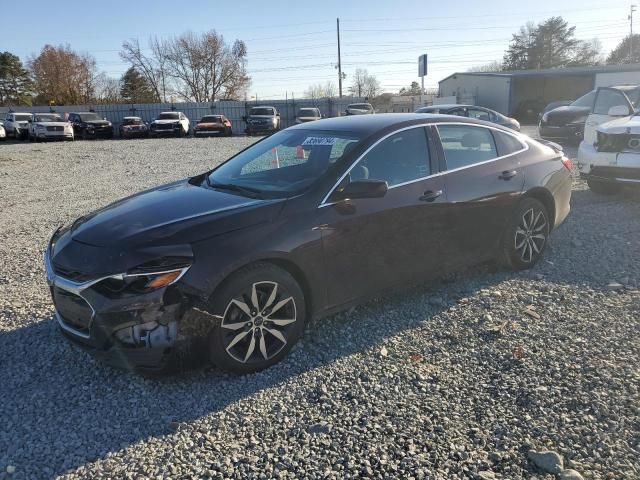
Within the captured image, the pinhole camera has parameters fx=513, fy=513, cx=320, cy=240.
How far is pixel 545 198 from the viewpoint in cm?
520

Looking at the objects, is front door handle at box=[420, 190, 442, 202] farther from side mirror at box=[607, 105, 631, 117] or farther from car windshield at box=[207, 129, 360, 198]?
side mirror at box=[607, 105, 631, 117]

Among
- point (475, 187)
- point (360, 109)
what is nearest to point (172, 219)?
point (475, 187)

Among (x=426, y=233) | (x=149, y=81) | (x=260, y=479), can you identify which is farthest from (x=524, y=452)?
(x=149, y=81)

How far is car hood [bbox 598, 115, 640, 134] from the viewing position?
7.54 m

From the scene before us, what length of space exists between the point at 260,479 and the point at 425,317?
82.8 inches

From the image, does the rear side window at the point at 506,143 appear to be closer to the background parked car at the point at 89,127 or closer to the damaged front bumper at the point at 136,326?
the damaged front bumper at the point at 136,326

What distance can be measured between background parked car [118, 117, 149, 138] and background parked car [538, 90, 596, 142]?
23.5 m

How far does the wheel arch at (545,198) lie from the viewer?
198 inches

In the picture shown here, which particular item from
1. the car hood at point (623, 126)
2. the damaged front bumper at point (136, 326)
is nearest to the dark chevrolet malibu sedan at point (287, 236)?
the damaged front bumper at point (136, 326)

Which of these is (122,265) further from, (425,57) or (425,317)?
(425,57)

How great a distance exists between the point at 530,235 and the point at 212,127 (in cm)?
2736

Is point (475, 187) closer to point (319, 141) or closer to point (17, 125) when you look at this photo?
point (319, 141)

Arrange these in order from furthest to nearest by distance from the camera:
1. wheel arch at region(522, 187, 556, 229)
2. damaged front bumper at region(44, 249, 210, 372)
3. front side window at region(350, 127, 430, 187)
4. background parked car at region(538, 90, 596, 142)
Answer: background parked car at region(538, 90, 596, 142)
wheel arch at region(522, 187, 556, 229)
front side window at region(350, 127, 430, 187)
damaged front bumper at region(44, 249, 210, 372)

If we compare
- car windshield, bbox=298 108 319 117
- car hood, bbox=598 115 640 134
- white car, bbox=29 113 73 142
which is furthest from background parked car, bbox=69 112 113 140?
car hood, bbox=598 115 640 134
